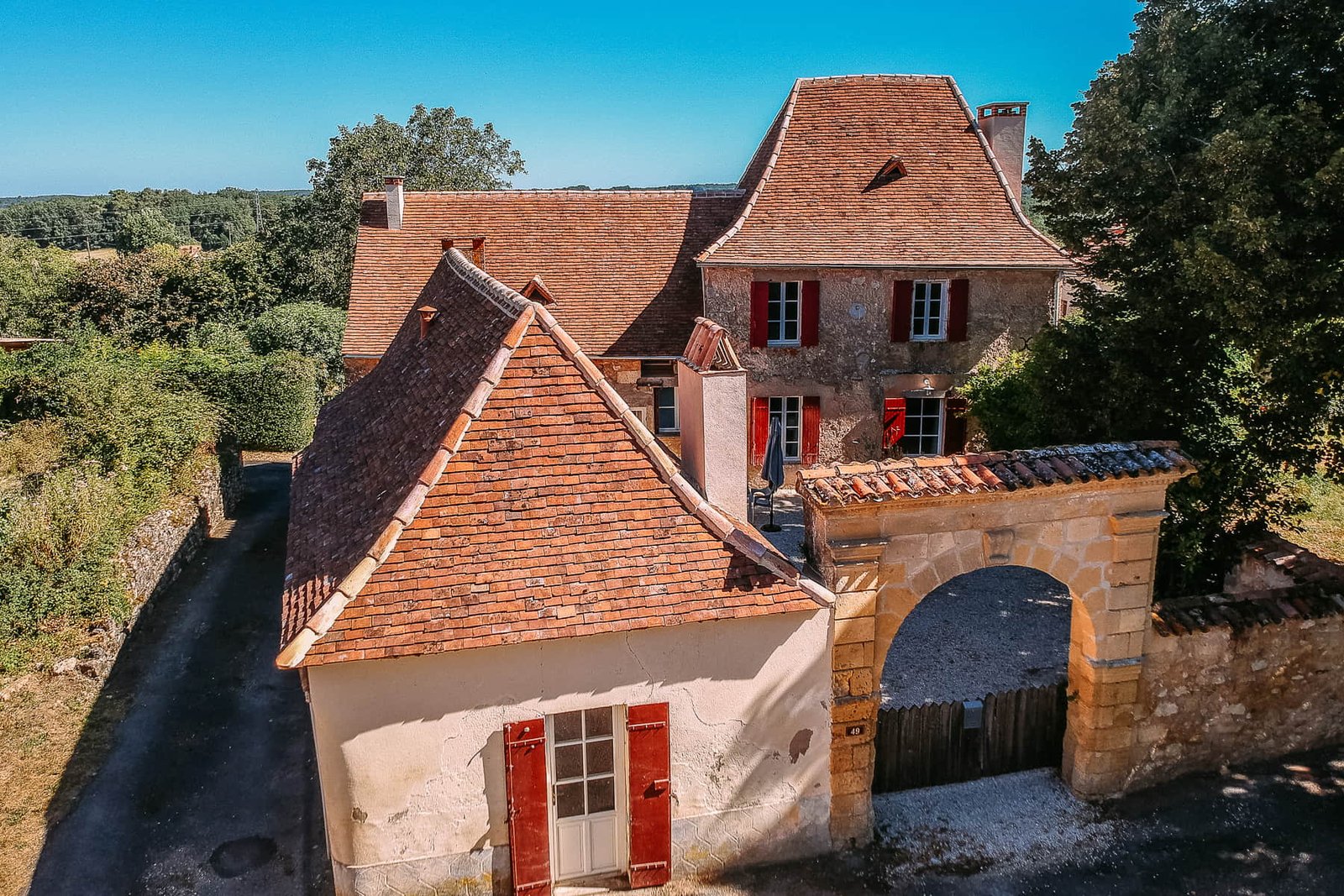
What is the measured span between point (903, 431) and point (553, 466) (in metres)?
14.6

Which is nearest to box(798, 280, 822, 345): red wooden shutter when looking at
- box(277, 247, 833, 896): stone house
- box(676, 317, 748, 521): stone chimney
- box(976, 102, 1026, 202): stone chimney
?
box(976, 102, 1026, 202): stone chimney

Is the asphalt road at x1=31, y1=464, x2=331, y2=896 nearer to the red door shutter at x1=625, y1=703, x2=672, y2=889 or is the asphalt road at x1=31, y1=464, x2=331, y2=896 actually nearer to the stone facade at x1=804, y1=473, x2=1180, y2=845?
the red door shutter at x1=625, y1=703, x2=672, y2=889

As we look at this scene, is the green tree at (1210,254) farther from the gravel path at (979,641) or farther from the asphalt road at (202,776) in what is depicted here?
the asphalt road at (202,776)

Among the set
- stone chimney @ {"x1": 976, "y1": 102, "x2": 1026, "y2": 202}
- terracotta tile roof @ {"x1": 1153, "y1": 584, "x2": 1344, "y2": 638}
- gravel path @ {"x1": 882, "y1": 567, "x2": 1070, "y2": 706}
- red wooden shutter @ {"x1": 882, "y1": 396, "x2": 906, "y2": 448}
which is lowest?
gravel path @ {"x1": 882, "y1": 567, "x2": 1070, "y2": 706}

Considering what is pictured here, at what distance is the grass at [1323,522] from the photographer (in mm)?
16188

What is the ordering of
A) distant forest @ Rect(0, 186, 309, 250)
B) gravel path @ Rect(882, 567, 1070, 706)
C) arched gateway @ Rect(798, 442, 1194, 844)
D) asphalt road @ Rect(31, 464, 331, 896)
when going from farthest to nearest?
distant forest @ Rect(0, 186, 309, 250)
gravel path @ Rect(882, 567, 1070, 706)
asphalt road @ Rect(31, 464, 331, 896)
arched gateway @ Rect(798, 442, 1194, 844)

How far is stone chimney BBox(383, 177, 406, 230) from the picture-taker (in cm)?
2316

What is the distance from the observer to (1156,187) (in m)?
11.5

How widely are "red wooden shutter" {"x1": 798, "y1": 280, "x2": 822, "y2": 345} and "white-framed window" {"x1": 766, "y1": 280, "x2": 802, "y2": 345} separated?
0.21 feet

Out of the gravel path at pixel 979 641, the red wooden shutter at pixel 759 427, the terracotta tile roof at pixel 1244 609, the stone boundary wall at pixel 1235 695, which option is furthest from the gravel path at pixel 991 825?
the red wooden shutter at pixel 759 427

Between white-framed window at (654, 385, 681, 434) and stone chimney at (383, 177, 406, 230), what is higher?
stone chimney at (383, 177, 406, 230)

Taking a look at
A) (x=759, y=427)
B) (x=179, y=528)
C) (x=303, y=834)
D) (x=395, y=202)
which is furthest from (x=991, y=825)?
(x=395, y=202)

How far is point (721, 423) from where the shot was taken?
9.19m

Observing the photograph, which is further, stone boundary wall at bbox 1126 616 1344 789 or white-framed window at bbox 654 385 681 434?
white-framed window at bbox 654 385 681 434
